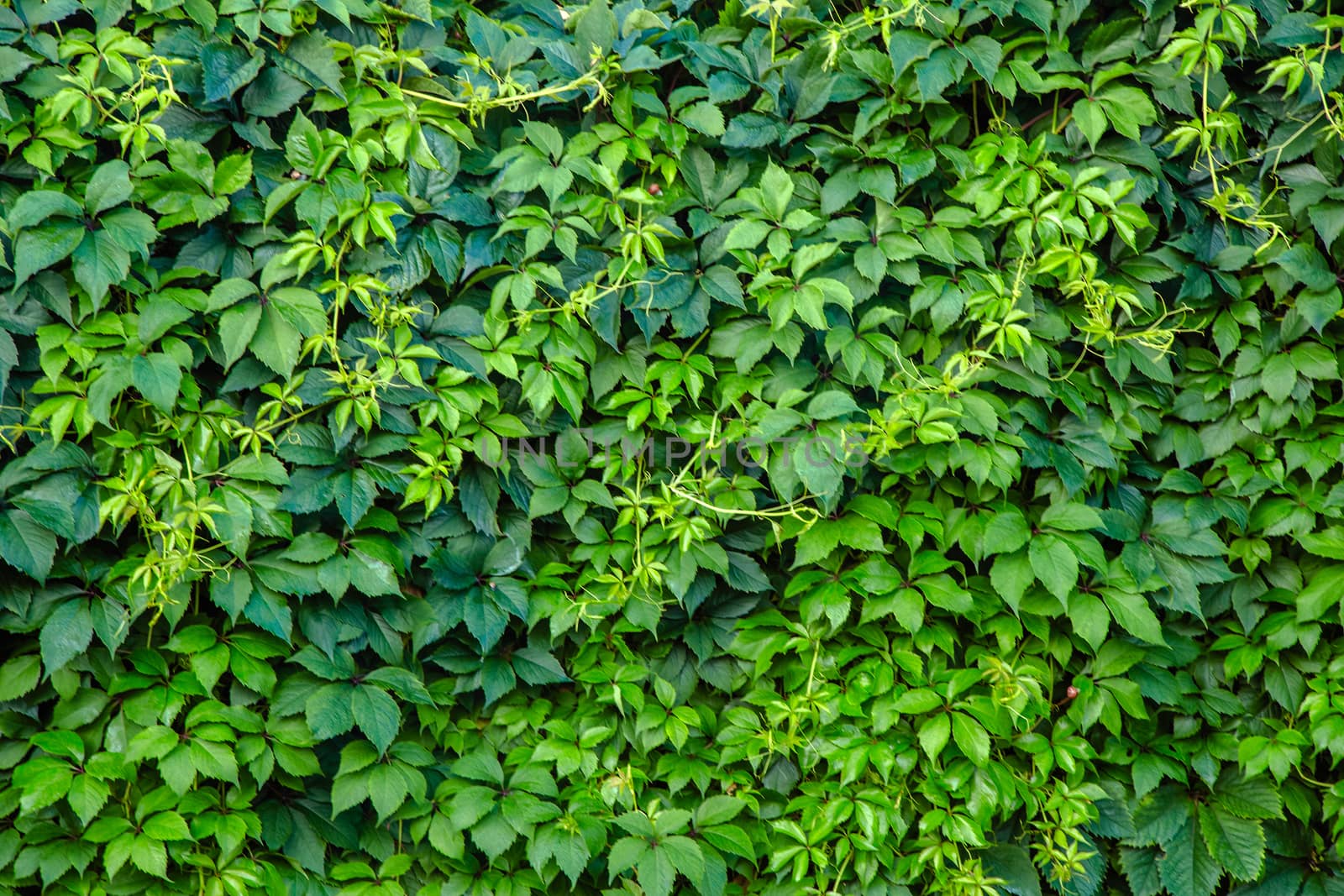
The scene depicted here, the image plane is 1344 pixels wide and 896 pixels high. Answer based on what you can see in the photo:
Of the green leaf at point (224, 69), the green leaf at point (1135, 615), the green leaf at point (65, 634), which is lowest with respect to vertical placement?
the green leaf at point (65, 634)

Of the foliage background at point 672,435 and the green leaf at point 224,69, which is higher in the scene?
the green leaf at point 224,69

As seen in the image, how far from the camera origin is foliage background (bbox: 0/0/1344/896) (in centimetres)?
228

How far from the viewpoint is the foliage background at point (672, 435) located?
228 centimetres

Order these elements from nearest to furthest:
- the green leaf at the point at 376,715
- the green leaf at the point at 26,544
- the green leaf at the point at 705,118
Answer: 1. the green leaf at the point at 26,544
2. the green leaf at the point at 376,715
3. the green leaf at the point at 705,118

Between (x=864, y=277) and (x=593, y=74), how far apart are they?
0.81 metres

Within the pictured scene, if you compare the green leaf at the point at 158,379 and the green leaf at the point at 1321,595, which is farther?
the green leaf at the point at 1321,595

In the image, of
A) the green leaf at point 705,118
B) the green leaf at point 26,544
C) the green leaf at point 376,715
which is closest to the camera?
the green leaf at point 26,544

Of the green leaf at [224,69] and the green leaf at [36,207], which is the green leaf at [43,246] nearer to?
the green leaf at [36,207]

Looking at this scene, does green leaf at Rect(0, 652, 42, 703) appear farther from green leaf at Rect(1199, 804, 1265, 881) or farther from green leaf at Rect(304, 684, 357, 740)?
green leaf at Rect(1199, 804, 1265, 881)

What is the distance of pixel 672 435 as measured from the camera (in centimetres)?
250

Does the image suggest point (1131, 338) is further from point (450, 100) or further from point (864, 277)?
point (450, 100)

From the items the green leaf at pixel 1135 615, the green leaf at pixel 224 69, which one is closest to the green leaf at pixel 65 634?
the green leaf at pixel 224 69

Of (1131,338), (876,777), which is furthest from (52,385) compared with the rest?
(1131,338)

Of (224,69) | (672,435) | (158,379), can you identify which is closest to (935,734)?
(672,435)
